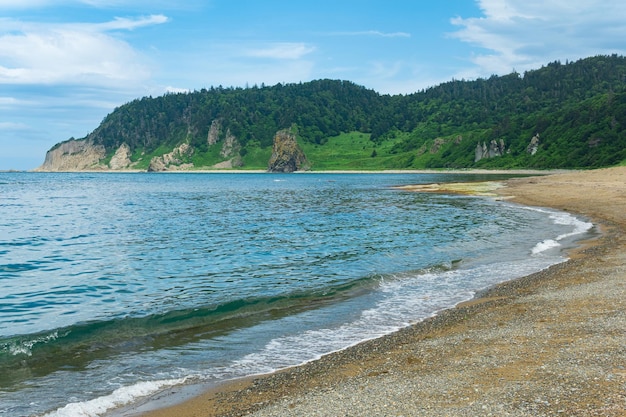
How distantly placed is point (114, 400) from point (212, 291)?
11.0 metres

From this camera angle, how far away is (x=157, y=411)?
420 inches

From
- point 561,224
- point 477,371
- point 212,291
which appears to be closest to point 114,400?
point 477,371

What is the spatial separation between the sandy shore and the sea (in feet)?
5.04

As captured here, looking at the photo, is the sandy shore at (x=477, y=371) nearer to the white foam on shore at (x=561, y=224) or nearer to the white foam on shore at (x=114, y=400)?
the white foam on shore at (x=114, y=400)

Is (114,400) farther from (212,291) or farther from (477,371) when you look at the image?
(212,291)

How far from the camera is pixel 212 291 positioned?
22.2 metres

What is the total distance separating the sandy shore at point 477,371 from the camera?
9.03m

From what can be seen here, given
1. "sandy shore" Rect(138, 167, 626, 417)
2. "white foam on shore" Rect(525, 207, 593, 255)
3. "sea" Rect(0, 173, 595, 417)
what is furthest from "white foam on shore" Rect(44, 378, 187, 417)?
"white foam on shore" Rect(525, 207, 593, 255)

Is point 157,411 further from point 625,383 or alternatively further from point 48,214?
point 48,214

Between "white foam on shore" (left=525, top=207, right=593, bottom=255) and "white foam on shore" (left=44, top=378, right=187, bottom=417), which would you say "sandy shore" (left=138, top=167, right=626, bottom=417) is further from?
"white foam on shore" (left=525, top=207, right=593, bottom=255)

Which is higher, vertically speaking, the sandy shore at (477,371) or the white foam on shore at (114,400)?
the sandy shore at (477,371)

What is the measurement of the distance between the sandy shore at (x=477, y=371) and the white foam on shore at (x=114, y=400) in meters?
1.12

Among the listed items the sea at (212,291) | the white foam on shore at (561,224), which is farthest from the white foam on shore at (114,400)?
the white foam on shore at (561,224)

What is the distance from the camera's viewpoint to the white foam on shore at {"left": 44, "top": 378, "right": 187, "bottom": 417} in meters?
10.6
